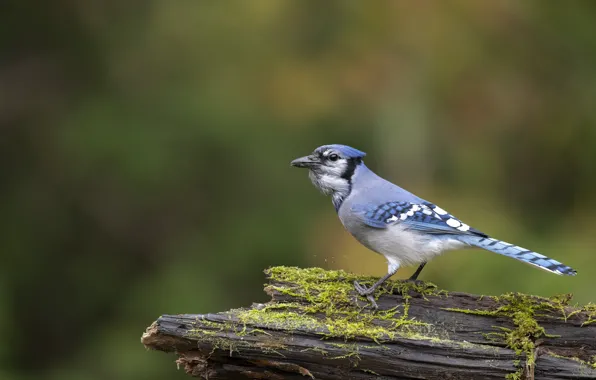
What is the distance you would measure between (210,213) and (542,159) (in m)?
2.96

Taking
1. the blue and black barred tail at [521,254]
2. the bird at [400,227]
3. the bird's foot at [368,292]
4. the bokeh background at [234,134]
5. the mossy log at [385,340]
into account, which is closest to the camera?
the mossy log at [385,340]

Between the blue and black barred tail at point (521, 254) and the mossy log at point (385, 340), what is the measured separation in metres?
0.19

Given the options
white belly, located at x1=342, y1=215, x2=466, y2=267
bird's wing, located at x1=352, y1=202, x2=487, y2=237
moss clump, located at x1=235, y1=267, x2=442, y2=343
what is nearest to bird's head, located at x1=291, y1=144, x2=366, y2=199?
bird's wing, located at x1=352, y1=202, x2=487, y2=237

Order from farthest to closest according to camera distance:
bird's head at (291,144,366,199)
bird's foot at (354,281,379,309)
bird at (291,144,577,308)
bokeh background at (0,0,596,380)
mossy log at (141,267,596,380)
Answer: bokeh background at (0,0,596,380) → bird's head at (291,144,366,199) → bird at (291,144,577,308) → bird's foot at (354,281,379,309) → mossy log at (141,267,596,380)

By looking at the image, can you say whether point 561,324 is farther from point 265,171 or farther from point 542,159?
point 265,171

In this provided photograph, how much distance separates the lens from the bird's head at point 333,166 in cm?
450

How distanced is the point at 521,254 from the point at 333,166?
1.20 m

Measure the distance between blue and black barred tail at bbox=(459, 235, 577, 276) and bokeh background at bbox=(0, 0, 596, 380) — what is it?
2.47m

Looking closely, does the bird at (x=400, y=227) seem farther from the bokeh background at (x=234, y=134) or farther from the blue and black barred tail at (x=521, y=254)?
the bokeh background at (x=234, y=134)

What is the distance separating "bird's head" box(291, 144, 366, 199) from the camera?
4504 millimetres

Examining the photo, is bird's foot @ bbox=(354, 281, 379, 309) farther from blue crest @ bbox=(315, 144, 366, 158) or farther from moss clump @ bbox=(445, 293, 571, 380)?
blue crest @ bbox=(315, 144, 366, 158)

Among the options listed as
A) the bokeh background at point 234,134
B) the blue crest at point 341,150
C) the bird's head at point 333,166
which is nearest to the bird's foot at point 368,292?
the bird's head at point 333,166

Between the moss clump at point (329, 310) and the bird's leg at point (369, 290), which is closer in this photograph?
the moss clump at point (329, 310)

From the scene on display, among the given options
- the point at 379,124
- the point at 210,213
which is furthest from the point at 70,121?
the point at 379,124
